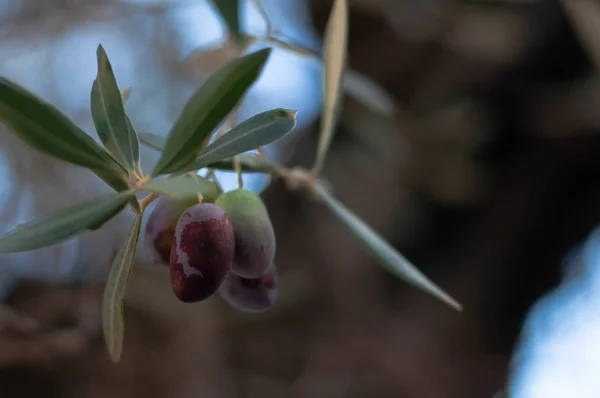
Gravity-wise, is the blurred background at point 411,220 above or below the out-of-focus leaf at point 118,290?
below

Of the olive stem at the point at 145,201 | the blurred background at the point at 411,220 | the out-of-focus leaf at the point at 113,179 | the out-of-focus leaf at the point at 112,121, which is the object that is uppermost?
the out-of-focus leaf at the point at 112,121

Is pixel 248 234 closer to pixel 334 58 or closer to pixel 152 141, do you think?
pixel 152 141

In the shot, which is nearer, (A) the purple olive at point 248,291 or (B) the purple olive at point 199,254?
(B) the purple olive at point 199,254

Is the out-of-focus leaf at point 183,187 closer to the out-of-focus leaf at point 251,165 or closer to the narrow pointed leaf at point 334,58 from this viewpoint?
the out-of-focus leaf at point 251,165

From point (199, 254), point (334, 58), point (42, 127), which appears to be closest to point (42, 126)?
point (42, 127)

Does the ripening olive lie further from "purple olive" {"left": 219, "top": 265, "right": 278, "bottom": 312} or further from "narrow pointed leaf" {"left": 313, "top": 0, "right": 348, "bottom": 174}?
"narrow pointed leaf" {"left": 313, "top": 0, "right": 348, "bottom": 174}

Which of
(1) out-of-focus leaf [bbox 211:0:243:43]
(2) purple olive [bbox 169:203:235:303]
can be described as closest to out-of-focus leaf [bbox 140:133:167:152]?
(2) purple olive [bbox 169:203:235:303]

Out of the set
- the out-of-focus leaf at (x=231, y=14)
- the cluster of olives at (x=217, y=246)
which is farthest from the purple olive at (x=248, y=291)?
the out-of-focus leaf at (x=231, y=14)
